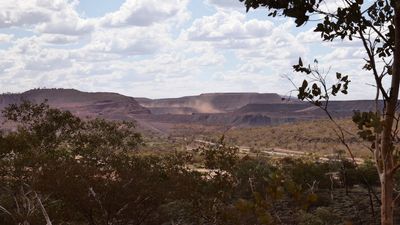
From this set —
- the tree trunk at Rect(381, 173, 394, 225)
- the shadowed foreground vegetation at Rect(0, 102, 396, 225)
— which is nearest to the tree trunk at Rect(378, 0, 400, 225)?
the tree trunk at Rect(381, 173, 394, 225)

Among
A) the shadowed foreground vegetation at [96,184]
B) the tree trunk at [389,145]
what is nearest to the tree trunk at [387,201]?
the tree trunk at [389,145]

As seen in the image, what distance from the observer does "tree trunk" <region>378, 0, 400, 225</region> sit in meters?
3.67

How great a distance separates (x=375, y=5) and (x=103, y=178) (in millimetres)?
15619

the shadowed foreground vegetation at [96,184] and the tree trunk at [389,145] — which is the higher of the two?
the tree trunk at [389,145]

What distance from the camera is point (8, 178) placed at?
20688mm

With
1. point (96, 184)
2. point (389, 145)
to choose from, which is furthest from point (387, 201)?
point (96, 184)

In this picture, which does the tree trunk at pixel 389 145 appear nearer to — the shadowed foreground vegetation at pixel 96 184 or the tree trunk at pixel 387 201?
the tree trunk at pixel 387 201

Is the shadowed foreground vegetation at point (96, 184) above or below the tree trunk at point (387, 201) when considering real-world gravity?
below

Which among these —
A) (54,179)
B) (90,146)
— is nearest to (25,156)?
(54,179)

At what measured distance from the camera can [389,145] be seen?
3.77 meters

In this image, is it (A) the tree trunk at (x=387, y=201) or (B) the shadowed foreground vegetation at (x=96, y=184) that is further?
(B) the shadowed foreground vegetation at (x=96, y=184)

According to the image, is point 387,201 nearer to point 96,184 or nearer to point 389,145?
point 389,145

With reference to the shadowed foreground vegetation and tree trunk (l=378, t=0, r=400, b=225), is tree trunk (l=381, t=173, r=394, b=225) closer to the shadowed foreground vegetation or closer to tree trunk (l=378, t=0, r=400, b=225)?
tree trunk (l=378, t=0, r=400, b=225)

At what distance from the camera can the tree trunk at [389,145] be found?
3.67m
